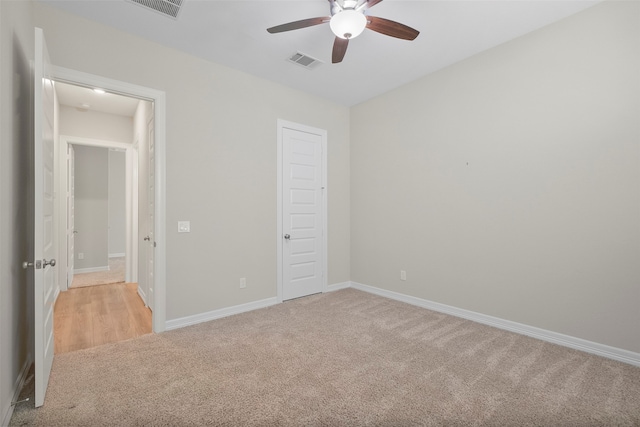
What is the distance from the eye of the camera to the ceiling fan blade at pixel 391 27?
2199 mm

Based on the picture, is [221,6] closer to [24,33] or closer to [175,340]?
[24,33]

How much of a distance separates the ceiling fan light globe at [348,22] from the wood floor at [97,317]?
334 cm

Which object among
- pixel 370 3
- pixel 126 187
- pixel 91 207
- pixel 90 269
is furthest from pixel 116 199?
pixel 370 3

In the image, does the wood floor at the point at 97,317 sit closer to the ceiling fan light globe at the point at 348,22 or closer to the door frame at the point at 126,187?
the door frame at the point at 126,187

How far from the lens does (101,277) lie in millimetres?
5609

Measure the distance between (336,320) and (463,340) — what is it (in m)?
1.28

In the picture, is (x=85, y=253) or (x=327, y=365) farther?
(x=85, y=253)

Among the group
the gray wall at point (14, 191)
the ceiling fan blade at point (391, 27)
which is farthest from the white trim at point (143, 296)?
the ceiling fan blade at point (391, 27)

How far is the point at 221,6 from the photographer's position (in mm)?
2463

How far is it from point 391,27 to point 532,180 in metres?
1.97

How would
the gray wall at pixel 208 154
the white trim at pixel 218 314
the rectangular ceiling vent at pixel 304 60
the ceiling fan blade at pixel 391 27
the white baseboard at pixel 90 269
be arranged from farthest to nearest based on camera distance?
the white baseboard at pixel 90 269 < the rectangular ceiling vent at pixel 304 60 < the white trim at pixel 218 314 < the gray wall at pixel 208 154 < the ceiling fan blade at pixel 391 27

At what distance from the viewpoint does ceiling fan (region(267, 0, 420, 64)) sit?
2074 mm

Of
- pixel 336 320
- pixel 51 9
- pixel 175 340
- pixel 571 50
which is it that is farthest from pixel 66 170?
pixel 571 50

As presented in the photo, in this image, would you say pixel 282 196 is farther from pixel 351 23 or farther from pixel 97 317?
pixel 97 317
